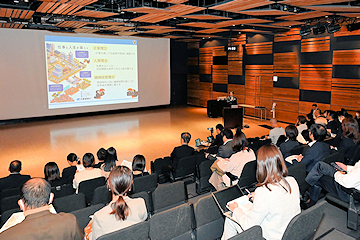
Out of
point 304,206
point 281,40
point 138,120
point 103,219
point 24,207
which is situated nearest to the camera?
point 24,207

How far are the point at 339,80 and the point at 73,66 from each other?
10.7 metres

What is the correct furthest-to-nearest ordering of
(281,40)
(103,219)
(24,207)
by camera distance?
1. (281,40)
2. (103,219)
3. (24,207)

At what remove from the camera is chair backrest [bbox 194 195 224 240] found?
9.80 feet

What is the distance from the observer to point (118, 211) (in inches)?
94.1

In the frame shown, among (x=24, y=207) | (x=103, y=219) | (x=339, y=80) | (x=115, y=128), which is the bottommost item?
(x=115, y=128)

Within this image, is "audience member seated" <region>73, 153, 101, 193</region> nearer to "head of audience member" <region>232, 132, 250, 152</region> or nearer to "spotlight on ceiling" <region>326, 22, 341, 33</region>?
"head of audience member" <region>232, 132, 250, 152</region>

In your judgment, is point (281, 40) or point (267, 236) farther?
point (281, 40)

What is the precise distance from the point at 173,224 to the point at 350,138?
412 cm

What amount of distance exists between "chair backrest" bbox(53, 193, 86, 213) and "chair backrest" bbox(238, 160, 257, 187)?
7.16 feet

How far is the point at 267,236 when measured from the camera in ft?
8.05

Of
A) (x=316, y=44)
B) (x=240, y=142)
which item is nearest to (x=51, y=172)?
(x=240, y=142)

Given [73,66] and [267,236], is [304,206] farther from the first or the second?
[73,66]

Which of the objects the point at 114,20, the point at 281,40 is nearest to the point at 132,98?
the point at 114,20

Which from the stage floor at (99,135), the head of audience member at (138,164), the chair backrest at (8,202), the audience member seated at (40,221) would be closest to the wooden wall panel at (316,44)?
the stage floor at (99,135)
